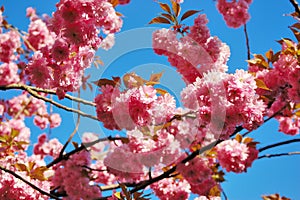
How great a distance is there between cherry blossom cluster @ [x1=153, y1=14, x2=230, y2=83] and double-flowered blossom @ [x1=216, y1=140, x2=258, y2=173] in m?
1.33

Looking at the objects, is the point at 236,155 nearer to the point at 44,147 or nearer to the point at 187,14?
the point at 187,14

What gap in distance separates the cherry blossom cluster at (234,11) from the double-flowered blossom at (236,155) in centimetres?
146

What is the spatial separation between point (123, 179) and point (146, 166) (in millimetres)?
310

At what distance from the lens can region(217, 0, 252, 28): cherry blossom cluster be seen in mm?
4156

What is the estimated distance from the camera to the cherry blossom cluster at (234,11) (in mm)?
4156

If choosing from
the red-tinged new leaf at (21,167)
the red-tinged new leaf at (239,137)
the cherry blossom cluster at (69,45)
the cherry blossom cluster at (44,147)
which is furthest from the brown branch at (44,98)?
the cherry blossom cluster at (44,147)

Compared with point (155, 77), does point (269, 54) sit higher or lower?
higher

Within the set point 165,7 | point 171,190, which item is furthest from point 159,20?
point 171,190

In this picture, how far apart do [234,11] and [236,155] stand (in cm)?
174

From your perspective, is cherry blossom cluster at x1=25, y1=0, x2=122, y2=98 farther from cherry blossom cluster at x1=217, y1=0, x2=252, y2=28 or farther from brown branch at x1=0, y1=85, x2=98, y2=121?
cherry blossom cluster at x1=217, y1=0, x2=252, y2=28

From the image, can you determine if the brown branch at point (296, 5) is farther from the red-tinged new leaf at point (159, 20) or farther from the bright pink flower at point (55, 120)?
the bright pink flower at point (55, 120)

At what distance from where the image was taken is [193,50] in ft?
8.38

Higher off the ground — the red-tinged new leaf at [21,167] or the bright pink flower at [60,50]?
the bright pink flower at [60,50]

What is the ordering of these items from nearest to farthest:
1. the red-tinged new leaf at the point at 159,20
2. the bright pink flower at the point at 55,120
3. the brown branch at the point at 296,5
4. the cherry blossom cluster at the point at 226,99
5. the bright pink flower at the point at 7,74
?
the cherry blossom cluster at the point at 226,99, the red-tinged new leaf at the point at 159,20, the brown branch at the point at 296,5, the bright pink flower at the point at 7,74, the bright pink flower at the point at 55,120
